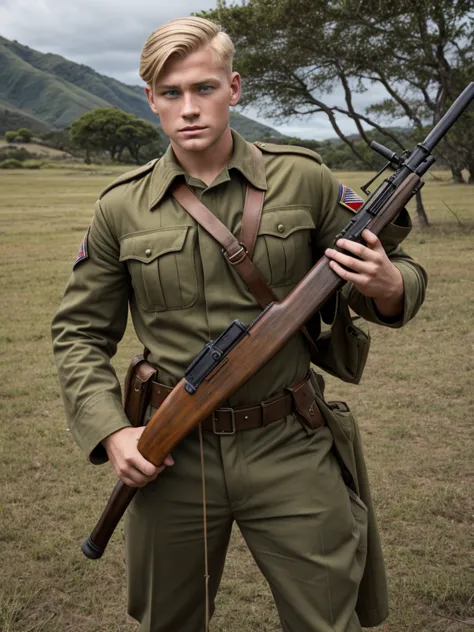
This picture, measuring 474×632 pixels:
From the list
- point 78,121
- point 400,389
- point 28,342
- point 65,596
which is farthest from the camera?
point 78,121

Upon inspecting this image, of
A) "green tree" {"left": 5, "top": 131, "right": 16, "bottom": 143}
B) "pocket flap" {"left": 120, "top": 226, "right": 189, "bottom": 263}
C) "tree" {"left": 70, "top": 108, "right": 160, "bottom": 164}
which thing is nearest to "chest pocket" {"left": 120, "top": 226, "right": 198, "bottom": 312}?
"pocket flap" {"left": 120, "top": 226, "right": 189, "bottom": 263}

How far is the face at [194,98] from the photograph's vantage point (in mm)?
1883

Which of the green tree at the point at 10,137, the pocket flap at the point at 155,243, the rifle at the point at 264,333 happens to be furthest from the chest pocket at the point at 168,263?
the green tree at the point at 10,137

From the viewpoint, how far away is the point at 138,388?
2137 mm

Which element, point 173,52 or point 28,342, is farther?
point 28,342

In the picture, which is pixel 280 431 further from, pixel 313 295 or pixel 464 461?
pixel 464 461

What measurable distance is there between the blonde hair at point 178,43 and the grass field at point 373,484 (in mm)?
2618

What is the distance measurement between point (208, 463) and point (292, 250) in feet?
2.15

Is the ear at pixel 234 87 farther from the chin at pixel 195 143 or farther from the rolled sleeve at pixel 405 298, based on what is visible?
the rolled sleeve at pixel 405 298

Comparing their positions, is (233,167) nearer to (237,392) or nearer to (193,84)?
(193,84)

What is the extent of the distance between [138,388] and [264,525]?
1.78 ft

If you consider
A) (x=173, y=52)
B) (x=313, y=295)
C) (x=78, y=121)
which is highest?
(x=173, y=52)

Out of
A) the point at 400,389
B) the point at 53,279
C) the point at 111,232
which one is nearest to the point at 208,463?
the point at 111,232

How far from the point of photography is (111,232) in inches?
82.7
